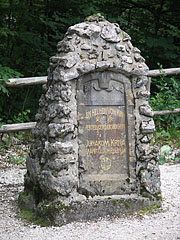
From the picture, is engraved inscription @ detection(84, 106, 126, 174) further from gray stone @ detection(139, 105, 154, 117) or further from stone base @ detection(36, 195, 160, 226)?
stone base @ detection(36, 195, 160, 226)

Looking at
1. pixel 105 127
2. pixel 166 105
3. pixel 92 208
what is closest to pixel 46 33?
pixel 166 105

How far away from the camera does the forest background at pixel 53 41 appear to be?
26.5 ft

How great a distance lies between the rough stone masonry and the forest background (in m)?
3.20

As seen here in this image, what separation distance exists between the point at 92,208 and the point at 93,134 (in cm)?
80

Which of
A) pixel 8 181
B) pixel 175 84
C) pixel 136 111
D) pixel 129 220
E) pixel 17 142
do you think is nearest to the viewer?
pixel 129 220

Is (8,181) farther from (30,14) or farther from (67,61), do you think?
(30,14)

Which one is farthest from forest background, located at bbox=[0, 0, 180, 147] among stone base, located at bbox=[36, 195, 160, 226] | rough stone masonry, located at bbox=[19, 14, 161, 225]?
stone base, located at bbox=[36, 195, 160, 226]

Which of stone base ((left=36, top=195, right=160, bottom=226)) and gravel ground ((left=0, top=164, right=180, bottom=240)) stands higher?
stone base ((left=36, top=195, right=160, bottom=226))

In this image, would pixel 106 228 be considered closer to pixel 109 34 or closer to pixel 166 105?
pixel 109 34

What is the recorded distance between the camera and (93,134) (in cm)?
446

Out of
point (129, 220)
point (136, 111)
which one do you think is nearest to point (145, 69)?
point (136, 111)

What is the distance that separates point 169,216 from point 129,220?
0.45 meters

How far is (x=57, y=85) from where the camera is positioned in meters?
4.35

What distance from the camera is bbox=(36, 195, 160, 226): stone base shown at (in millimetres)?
4164
